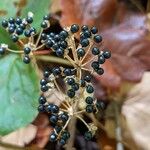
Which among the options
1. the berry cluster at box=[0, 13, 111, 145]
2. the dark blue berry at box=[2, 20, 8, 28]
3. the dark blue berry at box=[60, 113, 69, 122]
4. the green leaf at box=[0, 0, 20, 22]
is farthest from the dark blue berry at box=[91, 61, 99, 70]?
the green leaf at box=[0, 0, 20, 22]

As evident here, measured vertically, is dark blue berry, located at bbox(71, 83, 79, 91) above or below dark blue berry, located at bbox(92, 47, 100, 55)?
below

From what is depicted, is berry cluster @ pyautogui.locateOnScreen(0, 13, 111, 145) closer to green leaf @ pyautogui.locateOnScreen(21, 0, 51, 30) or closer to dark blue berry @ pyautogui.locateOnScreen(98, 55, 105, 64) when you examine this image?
dark blue berry @ pyautogui.locateOnScreen(98, 55, 105, 64)

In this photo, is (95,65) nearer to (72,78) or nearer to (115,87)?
(72,78)

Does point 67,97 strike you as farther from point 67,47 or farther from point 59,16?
point 59,16

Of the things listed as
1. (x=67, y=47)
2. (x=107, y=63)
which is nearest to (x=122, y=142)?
(x=107, y=63)

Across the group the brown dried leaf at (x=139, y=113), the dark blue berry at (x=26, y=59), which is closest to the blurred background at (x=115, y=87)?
the brown dried leaf at (x=139, y=113)

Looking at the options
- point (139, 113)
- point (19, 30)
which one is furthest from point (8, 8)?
point (139, 113)

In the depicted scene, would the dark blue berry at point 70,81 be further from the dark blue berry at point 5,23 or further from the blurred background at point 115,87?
the blurred background at point 115,87
